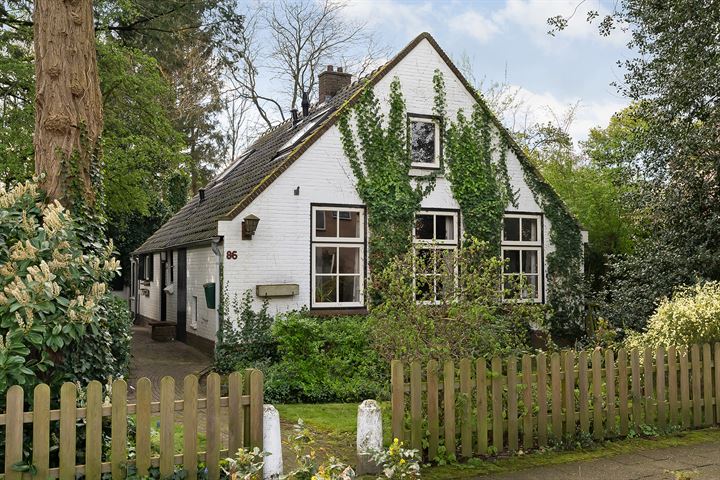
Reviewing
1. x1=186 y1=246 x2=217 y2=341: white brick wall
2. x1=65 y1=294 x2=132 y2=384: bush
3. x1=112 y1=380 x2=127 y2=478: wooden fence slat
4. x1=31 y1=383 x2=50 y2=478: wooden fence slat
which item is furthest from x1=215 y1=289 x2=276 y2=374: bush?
x1=31 y1=383 x2=50 y2=478: wooden fence slat

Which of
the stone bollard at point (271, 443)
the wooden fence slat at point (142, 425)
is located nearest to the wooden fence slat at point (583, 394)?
the stone bollard at point (271, 443)

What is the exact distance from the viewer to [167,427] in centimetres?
573

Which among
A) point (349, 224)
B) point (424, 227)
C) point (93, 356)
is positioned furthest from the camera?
point (424, 227)

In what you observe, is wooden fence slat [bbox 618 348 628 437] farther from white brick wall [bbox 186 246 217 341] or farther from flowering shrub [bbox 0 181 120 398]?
white brick wall [bbox 186 246 217 341]

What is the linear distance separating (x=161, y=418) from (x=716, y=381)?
6.87 m

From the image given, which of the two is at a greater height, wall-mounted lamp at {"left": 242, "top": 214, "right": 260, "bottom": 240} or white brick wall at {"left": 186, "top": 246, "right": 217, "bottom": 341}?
wall-mounted lamp at {"left": 242, "top": 214, "right": 260, "bottom": 240}

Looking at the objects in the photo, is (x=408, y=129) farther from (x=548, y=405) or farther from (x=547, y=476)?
(x=547, y=476)

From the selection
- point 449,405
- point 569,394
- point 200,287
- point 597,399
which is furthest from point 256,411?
point 200,287

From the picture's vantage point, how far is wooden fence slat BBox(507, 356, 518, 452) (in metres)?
7.24

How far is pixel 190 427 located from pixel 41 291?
171cm

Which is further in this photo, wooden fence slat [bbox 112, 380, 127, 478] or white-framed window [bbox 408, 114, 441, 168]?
white-framed window [bbox 408, 114, 441, 168]

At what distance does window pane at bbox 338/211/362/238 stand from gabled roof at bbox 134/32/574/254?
68.1 inches

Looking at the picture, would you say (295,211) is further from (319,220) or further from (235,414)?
(235,414)

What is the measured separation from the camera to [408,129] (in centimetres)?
1576
